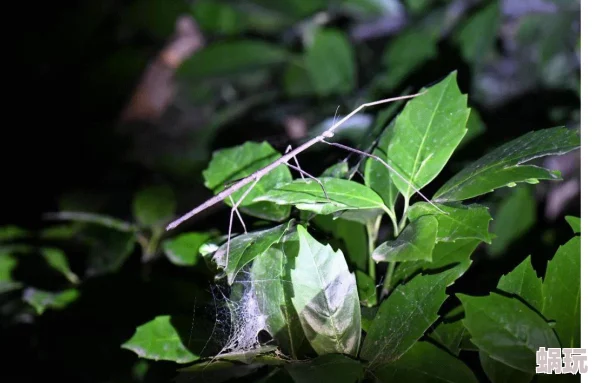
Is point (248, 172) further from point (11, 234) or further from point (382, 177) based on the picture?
point (11, 234)

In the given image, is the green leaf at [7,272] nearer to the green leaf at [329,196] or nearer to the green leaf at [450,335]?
the green leaf at [329,196]

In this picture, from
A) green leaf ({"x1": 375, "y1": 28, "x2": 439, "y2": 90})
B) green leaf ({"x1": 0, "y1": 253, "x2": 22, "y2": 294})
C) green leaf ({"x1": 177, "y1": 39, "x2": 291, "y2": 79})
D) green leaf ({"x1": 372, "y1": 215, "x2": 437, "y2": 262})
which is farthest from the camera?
green leaf ({"x1": 177, "y1": 39, "x2": 291, "y2": 79})

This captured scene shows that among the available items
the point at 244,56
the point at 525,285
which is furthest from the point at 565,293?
the point at 244,56

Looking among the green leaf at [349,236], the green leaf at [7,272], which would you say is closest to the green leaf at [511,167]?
the green leaf at [349,236]

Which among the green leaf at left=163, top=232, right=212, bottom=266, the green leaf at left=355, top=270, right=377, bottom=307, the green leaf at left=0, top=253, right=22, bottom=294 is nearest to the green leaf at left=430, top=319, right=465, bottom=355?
the green leaf at left=355, top=270, right=377, bottom=307

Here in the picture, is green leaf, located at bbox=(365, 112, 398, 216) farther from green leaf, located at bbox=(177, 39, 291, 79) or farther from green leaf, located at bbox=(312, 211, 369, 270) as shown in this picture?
green leaf, located at bbox=(177, 39, 291, 79)
